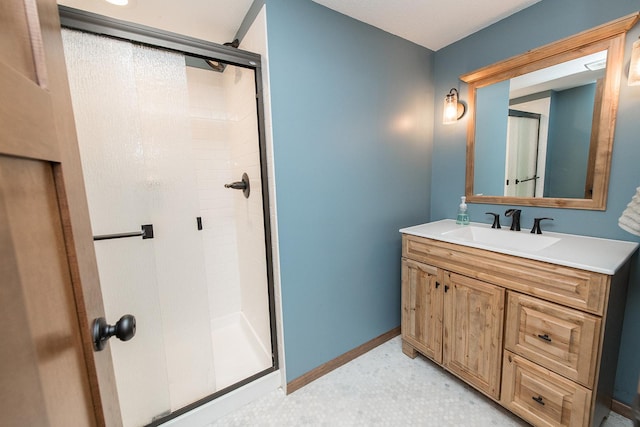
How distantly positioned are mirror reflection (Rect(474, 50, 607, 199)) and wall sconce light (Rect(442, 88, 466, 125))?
0.39 feet

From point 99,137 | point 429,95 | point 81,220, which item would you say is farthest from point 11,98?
point 429,95

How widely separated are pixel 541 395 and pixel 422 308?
66cm

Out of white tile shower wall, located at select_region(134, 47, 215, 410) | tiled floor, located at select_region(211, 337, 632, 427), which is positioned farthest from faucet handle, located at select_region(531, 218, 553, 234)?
white tile shower wall, located at select_region(134, 47, 215, 410)

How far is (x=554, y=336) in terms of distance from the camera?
3.84 ft

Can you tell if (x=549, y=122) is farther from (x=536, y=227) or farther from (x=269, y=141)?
(x=269, y=141)

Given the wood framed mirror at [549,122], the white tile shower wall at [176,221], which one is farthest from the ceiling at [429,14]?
the white tile shower wall at [176,221]

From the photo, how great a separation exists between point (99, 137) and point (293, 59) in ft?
3.36

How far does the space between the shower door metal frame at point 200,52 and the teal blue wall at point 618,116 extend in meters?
1.51

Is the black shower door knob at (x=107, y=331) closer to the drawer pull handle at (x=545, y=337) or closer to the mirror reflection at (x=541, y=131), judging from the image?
the drawer pull handle at (x=545, y=337)

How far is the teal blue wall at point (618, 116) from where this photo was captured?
1.31 m

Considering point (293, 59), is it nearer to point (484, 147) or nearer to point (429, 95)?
point (429, 95)

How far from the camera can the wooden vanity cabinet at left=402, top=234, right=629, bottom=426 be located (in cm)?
109

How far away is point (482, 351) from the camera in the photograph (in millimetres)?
Answer: 1435

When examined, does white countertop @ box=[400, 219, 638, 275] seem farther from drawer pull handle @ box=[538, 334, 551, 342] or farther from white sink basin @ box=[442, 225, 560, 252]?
drawer pull handle @ box=[538, 334, 551, 342]
